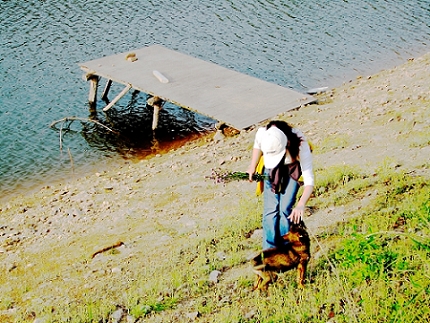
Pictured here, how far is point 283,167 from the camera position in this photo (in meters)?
6.73

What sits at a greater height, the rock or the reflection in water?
the rock

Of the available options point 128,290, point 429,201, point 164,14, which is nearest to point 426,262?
point 429,201

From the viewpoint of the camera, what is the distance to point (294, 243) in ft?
23.5

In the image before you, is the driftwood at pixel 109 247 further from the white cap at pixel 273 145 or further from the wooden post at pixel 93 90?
the wooden post at pixel 93 90

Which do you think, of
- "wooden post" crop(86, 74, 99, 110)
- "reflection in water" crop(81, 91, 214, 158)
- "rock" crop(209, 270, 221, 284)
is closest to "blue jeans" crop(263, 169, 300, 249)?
"rock" crop(209, 270, 221, 284)

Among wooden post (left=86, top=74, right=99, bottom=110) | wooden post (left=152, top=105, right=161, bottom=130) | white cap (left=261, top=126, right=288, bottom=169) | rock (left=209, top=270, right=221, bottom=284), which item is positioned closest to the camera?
white cap (left=261, top=126, right=288, bottom=169)

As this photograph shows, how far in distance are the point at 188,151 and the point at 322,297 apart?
9569 mm

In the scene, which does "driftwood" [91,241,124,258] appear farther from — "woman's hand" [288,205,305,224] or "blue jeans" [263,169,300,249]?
"woman's hand" [288,205,305,224]

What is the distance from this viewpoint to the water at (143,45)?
57.1 ft

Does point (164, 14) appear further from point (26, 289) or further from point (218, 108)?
point (26, 289)

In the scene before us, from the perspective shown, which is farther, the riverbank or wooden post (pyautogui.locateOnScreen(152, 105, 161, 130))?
wooden post (pyautogui.locateOnScreen(152, 105, 161, 130))

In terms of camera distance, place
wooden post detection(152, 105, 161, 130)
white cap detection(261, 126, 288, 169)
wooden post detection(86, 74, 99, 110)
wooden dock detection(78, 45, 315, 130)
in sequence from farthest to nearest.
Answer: wooden post detection(86, 74, 99, 110)
wooden post detection(152, 105, 161, 130)
wooden dock detection(78, 45, 315, 130)
white cap detection(261, 126, 288, 169)

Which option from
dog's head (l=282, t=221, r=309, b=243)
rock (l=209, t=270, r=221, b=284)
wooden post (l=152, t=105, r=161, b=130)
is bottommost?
wooden post (l=152, t=105, r=161, b=130)

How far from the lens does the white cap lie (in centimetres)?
649
